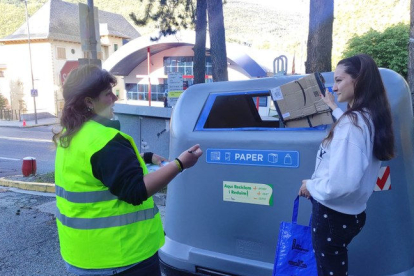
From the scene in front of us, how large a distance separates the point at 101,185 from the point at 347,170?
1.16 metres

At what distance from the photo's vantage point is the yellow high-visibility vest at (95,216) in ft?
5.49

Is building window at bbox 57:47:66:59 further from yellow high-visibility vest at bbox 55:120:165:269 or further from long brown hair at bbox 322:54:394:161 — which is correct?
long brown hair at bbox 322:54:394:161

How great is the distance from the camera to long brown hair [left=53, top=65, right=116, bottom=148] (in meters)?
1.73

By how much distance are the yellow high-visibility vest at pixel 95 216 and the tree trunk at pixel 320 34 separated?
15.5ft

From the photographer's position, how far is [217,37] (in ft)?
26.7

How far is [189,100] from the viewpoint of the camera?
2.79 meters

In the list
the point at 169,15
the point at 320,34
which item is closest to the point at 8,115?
the point at 169,15

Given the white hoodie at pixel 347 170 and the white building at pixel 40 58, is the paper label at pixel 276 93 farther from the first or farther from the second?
the white building at pixel 40 58

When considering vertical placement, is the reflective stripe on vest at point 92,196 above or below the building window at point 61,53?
below

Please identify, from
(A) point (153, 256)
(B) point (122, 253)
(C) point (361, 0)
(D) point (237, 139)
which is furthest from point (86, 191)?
(C) point (361, 0)

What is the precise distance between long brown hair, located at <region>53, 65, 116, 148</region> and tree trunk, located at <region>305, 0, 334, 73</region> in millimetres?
4643

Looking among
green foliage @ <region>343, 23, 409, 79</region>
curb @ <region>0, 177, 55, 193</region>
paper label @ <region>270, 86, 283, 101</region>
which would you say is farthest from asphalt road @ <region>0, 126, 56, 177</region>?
green foliage @ <region>343, 23, 409, 79</region>

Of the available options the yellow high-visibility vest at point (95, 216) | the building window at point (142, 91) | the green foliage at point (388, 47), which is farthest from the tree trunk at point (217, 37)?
the building window at point (142, 91)

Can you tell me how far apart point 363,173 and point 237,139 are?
91 centimetres
